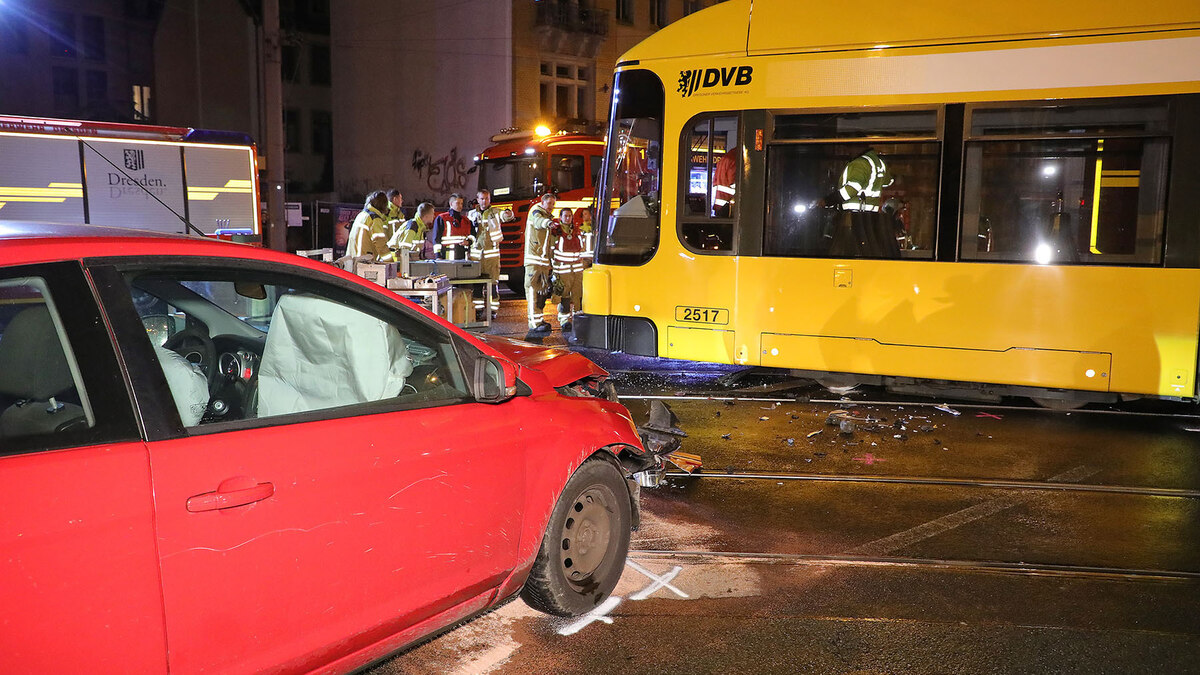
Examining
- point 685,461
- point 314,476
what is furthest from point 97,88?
point 314,476

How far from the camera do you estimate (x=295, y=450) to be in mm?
2719

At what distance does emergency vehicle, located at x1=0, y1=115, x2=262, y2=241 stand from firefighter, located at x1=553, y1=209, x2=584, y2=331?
19.1ft

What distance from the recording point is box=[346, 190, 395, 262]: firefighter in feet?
42.0

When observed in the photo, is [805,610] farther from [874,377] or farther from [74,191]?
[74,191]

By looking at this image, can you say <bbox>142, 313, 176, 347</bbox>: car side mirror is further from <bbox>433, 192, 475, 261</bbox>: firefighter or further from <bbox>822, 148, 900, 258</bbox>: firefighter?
<bbox>433, 192, 475, 261</bbox>: firefighter

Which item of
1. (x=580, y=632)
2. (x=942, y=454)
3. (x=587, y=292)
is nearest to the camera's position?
(x=580, y=632)

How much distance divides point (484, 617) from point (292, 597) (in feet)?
5.06

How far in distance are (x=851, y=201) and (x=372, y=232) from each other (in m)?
7.14

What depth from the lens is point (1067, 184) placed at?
7.59m

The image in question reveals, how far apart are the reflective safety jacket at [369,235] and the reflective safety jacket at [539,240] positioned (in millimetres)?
2220

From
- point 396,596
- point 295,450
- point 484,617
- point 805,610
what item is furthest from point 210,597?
point 805,610

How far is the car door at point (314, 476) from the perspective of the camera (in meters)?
2.47

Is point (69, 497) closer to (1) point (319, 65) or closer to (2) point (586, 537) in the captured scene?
(2) point (586, 537)

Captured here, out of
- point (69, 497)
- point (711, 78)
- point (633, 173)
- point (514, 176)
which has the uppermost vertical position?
point (711, 78)
